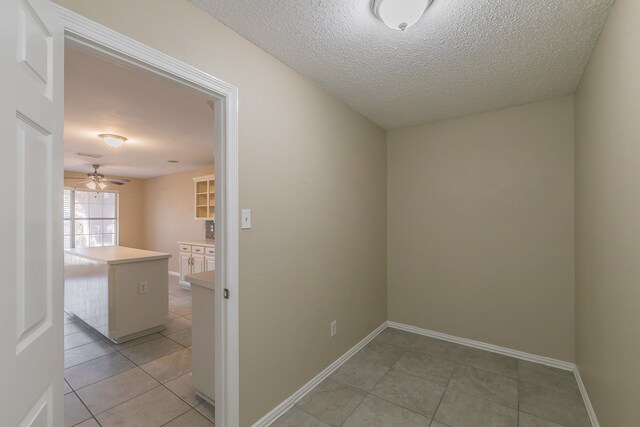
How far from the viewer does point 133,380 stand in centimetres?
237

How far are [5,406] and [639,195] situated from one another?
2109mm

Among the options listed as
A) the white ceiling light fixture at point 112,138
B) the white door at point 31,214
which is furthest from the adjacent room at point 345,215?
the white ceiling light fixture at point 112,138

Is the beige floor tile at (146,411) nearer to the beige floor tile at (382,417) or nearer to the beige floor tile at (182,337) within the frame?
the beige floor tile at (182,337)

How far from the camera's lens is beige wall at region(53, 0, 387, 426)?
144 cm

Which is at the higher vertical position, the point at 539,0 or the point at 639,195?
the point at 539,0

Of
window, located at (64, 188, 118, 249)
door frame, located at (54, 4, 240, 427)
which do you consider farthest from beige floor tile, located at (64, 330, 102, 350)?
window, located at (64, 188, 118, 249)

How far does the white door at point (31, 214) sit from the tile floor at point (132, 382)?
49.4 inches

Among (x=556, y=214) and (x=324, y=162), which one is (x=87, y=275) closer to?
(x=324, y=162)

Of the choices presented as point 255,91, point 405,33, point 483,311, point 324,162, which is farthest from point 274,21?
point 483,311

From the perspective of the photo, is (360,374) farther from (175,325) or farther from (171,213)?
(171,213)

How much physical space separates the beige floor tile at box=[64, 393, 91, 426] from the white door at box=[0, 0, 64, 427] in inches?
55.5

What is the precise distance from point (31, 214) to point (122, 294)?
2773 mm

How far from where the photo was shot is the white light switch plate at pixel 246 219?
1692mm

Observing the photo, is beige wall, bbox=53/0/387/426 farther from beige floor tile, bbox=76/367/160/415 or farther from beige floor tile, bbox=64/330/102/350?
beige floor tile, bbox=64/330/102/350
